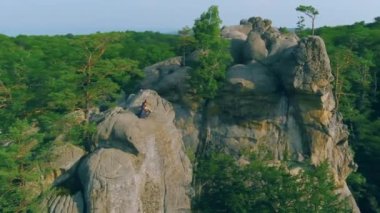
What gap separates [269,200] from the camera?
21.0m

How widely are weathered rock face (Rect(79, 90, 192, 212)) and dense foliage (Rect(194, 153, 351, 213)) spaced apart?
5.22 ft

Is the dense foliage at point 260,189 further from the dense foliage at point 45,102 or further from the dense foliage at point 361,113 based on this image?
the dense foliage at point 361,113

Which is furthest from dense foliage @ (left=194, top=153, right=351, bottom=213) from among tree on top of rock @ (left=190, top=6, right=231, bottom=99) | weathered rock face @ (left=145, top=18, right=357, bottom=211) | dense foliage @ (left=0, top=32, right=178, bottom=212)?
dense foliage @ (left=0, top=32, right=178, bottom=212)

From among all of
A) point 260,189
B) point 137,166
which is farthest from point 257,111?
point 137,166

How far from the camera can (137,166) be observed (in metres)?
19.2

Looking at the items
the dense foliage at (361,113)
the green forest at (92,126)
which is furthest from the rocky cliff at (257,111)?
the dense foliage at (361,113)

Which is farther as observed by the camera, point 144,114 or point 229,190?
point 229,190

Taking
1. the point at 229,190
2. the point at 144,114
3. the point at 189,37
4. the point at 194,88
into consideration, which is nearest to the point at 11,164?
the point at 144,114

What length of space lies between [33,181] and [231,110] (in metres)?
9.10

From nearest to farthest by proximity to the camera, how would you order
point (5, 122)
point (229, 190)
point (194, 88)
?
1. point (229, 190)
2. point (5, 122)
3. point (194, 88)

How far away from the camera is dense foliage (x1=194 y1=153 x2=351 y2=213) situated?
67.3ft

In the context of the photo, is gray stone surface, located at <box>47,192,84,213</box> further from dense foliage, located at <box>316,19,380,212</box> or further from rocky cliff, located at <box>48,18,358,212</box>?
dense foliage, located at <box>316,19,380,212</box>

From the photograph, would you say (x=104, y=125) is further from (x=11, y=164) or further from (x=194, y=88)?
(x=194, y=88)

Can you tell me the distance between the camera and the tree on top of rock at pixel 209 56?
24.7 meters
